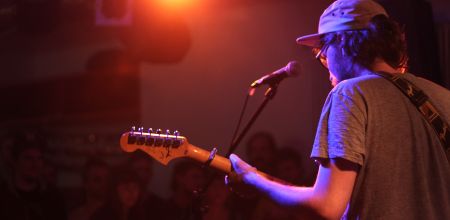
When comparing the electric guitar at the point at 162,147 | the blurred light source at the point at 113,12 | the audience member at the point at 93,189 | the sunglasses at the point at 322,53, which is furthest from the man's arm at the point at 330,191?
the blurred light source at the point at 113,12

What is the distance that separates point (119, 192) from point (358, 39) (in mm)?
3072

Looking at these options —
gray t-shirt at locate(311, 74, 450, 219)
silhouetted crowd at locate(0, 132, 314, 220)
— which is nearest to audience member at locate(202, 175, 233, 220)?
silhouetted crowd at locate(0, 132, 314, 220)

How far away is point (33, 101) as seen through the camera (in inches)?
325

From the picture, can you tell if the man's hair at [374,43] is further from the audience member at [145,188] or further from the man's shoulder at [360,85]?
the audience member at [145,188]

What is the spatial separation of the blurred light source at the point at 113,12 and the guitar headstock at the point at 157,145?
107 inches

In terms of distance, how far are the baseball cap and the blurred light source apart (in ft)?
10.8

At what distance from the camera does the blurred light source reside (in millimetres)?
4758

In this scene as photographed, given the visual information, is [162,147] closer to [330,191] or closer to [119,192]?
[330,191]

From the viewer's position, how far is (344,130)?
4.88 ft

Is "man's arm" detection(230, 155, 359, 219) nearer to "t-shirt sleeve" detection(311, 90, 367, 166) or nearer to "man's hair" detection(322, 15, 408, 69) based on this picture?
"t-shirt sleeve" detection(311, 90, 367, 166)

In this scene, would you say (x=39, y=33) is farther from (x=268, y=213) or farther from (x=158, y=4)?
(x=268, y=213)

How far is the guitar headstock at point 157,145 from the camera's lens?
7.54ft

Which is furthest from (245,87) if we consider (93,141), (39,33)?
(93,141)

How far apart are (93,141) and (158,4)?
129 inches
